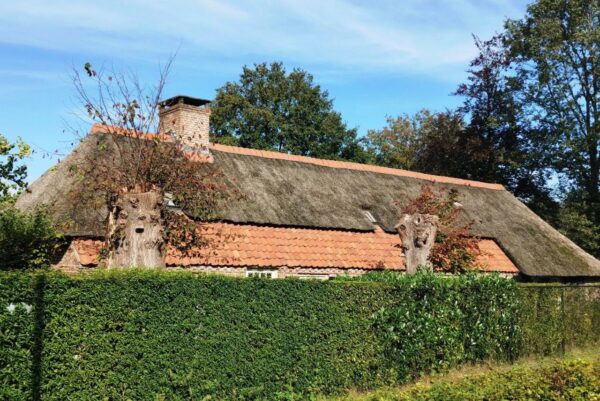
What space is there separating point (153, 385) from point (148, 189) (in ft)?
16.4

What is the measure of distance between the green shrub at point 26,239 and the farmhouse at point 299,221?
0.52m

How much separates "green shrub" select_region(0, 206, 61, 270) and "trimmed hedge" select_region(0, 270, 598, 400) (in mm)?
6385

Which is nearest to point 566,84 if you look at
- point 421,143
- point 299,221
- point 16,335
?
point 421,143

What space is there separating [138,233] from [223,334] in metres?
2.86

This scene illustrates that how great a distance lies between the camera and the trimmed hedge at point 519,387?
8016 mm

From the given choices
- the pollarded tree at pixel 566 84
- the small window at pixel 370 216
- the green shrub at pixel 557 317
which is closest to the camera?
the green shrub at pixel 557 317

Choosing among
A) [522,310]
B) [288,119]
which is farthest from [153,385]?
[288,119]

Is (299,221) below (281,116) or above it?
below

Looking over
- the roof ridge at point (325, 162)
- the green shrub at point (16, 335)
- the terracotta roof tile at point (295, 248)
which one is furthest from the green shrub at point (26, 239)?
the roof ridge at point (325, 162)

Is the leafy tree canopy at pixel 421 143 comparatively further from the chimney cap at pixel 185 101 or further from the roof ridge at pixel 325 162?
the chimney cap at pixel 185 101

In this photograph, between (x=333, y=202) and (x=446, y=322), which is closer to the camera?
(x=446, y=322)

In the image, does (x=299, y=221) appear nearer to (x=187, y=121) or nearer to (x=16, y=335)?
(x=187, y=121)

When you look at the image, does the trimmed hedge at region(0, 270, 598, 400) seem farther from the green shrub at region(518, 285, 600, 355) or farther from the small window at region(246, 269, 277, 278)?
the small window at region(246, 269, 277, 278)

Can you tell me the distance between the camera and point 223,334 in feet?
30.6
